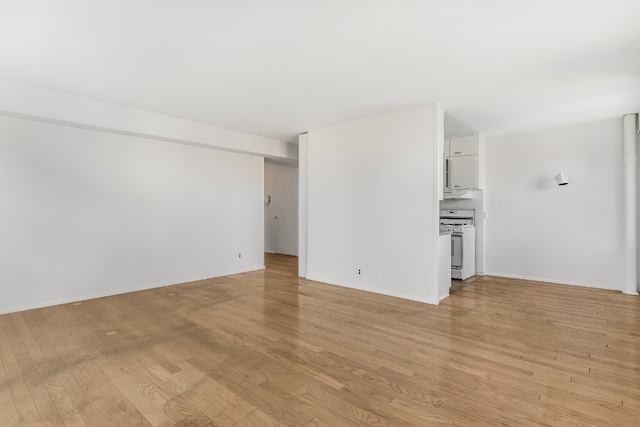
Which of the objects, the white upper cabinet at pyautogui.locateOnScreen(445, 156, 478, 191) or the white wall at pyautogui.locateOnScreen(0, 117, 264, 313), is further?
the white upper cabinet at pyautogui.locateOnScreen(445, 156, 478, 191)

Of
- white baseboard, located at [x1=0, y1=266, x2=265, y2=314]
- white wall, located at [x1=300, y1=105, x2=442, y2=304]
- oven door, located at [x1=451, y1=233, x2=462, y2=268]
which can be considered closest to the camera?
white baseboard, located at [x1=0, y1=266, x2=265, y2=314]

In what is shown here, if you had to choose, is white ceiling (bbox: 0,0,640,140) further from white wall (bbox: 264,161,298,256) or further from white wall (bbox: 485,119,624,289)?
white wall (bbox: 264,161,298,256)

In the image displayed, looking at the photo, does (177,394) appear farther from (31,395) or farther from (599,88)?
(599,88)

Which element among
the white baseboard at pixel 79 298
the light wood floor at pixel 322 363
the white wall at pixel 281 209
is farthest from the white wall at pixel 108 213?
the white wall at pixel 281 209

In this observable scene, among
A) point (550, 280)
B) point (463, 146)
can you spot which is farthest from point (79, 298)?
point (550, 280)

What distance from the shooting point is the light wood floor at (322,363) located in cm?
193

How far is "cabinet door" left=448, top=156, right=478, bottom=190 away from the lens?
5805mm

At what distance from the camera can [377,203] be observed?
4.76m

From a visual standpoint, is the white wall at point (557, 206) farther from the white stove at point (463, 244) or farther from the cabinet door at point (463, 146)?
the cabinet door at point (463, 146)

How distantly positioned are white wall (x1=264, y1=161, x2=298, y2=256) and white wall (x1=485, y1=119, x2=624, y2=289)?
4550mm

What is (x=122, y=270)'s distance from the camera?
4730mm

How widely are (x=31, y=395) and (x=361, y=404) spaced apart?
2.18 meters

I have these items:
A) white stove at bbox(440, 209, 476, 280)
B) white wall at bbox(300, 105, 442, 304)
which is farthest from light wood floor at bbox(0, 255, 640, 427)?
white stove at bbox(440, 209, 476, 280)

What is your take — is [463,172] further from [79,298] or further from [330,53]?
[79,298]
